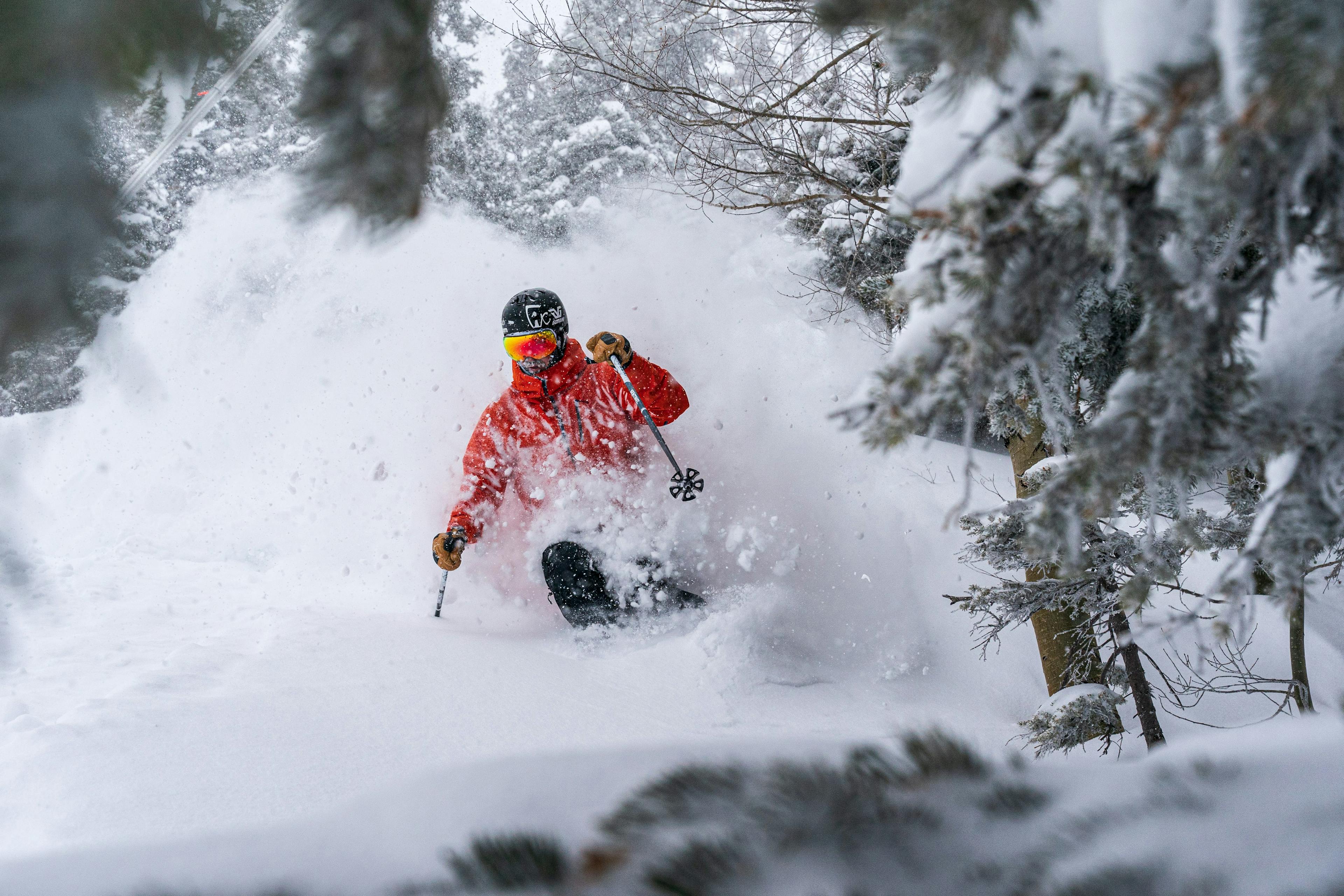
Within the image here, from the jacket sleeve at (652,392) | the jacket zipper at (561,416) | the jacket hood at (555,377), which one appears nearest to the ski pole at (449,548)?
the jacket zipper at (561,416)

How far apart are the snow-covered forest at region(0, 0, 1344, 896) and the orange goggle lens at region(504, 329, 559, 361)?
81 mm

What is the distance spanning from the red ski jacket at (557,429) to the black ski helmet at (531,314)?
297 mm

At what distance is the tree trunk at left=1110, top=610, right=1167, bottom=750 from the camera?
3.81 metres

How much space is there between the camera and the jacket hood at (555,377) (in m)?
5.14

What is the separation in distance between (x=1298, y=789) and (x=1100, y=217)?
0.78m

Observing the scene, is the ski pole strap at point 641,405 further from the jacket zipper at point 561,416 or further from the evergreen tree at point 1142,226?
the evergreen tree at point 1142,226

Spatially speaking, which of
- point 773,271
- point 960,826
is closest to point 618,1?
point 773,271

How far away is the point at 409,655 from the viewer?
4199 millimetres

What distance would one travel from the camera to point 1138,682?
3.93 metres

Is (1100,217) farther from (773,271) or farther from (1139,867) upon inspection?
(773,271)

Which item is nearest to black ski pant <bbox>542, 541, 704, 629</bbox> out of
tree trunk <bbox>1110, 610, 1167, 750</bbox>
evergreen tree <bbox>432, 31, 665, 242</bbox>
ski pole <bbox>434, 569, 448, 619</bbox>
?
ski pole <bbox>434, 569, 448, 619</bbox>

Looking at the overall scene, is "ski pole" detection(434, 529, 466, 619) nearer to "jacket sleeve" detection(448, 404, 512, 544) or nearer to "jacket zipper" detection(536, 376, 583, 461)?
"jacket sleeve" detection(448, 404, 512, 544)

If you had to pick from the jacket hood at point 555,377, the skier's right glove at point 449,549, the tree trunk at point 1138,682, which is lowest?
the tree trunk at point 1138,682

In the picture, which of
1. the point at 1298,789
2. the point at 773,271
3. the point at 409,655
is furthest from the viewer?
the point at 773,271
